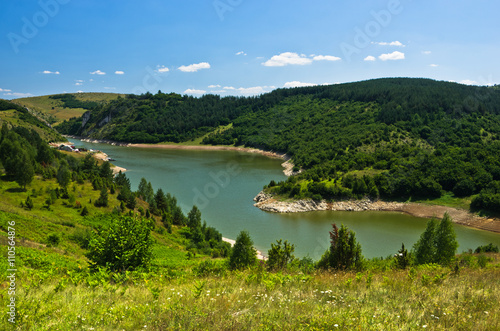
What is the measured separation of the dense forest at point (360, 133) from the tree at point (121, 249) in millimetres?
35146

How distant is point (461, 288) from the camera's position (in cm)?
630

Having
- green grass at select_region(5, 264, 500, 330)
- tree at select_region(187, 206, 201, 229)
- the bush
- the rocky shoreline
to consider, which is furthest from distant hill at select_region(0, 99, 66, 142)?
green grass at select_region(5, 264, 500, 330)

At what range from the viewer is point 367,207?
44562mm

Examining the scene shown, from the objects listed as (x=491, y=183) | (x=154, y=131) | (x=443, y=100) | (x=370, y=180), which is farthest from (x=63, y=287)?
(x=154, y=131)

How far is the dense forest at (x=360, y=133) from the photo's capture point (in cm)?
4709

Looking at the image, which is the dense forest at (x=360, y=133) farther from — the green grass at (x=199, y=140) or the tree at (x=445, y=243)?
the tree at (x=445, y=243)

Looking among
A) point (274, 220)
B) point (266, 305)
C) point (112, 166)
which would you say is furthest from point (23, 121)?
point (266, 305)

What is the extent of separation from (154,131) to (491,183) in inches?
4804

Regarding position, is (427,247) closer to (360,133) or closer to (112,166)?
(360,133)

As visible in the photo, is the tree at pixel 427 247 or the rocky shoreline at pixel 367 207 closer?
the tree at pixel 427 247

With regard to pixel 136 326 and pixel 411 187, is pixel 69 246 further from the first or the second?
pixel 411 187

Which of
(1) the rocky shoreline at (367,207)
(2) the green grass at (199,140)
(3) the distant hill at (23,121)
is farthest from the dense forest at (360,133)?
(3) the distant hill at (23,121)

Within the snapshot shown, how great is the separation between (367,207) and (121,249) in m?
40.3

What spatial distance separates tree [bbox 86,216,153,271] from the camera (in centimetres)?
1080
